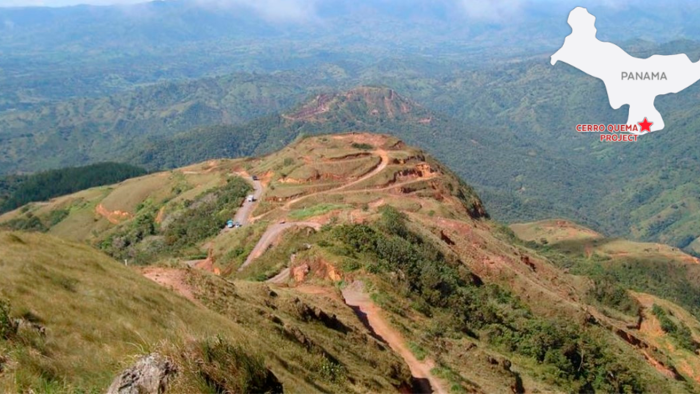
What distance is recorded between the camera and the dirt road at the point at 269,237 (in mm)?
43781

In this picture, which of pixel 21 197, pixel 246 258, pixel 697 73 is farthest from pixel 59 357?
pixel 21 197

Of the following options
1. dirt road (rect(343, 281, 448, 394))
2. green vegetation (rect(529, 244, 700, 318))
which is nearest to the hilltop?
dirt road (rect(343, 281, 448, 394))

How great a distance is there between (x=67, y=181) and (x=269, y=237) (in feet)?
410

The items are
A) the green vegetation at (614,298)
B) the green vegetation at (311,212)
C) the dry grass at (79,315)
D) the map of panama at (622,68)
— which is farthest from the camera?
the green vegetation at (311,212)

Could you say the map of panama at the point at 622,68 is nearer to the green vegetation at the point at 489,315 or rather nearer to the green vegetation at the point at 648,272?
the green vegetation at the point at 489,315

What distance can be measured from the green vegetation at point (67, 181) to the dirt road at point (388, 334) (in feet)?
433

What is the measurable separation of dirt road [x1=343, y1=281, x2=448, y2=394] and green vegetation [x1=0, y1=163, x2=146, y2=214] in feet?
433

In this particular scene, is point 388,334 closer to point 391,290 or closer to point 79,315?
point 391,290

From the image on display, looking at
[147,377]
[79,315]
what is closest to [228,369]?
[147,377]

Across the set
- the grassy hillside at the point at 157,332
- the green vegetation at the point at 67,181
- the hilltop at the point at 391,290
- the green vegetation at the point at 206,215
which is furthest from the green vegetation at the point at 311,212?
the green vegetation at the point at 67,181

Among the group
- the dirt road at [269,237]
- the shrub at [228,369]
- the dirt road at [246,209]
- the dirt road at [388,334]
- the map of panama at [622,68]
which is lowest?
the dirt road at [246,209]

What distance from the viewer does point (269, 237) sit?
1860 inches

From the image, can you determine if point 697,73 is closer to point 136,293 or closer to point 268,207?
point 136,293

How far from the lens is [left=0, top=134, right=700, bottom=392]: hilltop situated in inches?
783
